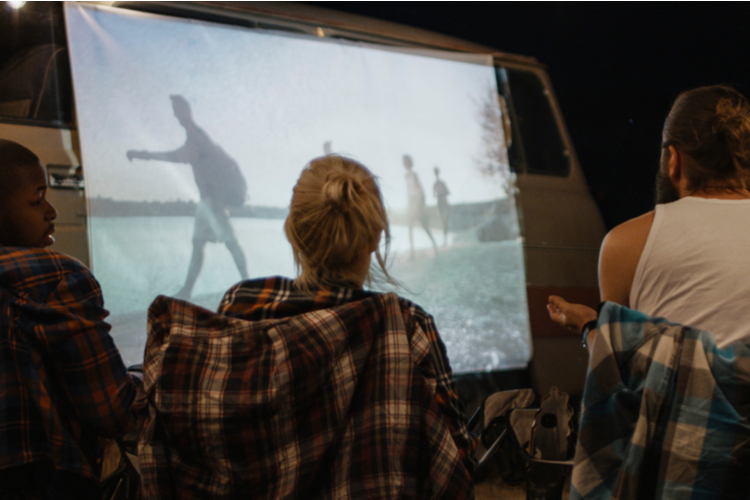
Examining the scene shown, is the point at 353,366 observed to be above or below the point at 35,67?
below

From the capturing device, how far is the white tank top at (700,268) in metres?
0.97

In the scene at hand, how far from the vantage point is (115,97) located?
2104mm

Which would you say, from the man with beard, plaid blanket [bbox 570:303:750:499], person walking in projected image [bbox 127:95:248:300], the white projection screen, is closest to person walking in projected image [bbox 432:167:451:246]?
the white projection screen

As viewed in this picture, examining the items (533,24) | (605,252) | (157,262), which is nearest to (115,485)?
(157,262)

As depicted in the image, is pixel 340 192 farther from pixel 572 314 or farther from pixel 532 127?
pixel 532 127

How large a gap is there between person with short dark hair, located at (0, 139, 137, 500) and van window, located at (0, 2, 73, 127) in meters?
1.12

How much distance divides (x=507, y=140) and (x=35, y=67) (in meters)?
2.27

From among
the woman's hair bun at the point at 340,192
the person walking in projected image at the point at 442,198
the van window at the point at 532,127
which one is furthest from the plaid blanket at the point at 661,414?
the van window at the point at 532,127

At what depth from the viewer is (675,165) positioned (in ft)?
3.75

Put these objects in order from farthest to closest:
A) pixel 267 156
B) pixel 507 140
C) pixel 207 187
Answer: pixel 507 140 < pixel 267 156 < pixel 207 187

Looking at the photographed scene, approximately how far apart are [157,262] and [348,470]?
1.51 meters

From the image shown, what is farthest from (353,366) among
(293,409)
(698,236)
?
(698,236)

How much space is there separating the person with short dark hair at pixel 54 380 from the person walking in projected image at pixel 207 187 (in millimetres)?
1019

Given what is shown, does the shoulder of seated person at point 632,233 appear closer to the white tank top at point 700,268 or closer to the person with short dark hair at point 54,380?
the white tank top at point 700,268
